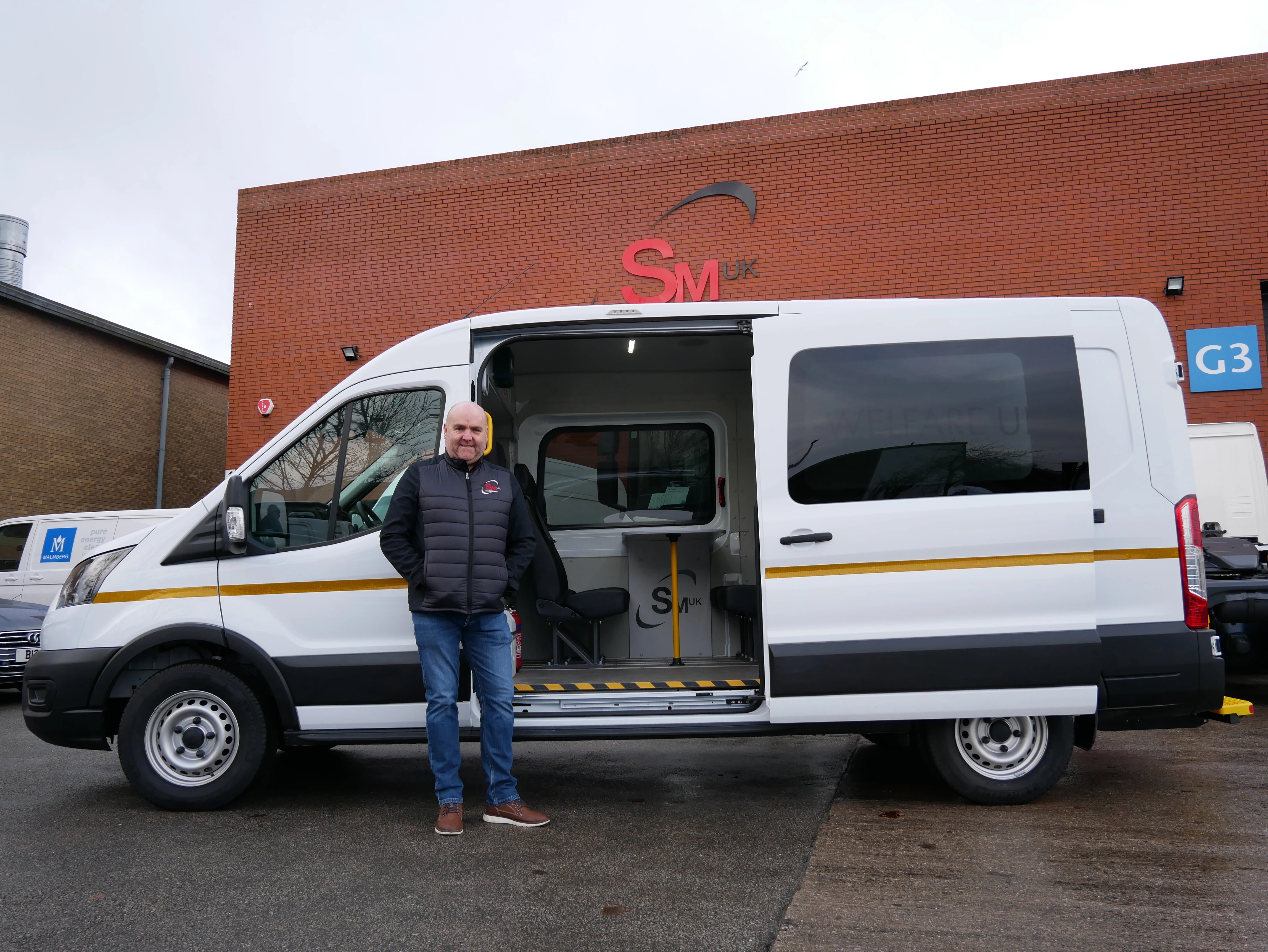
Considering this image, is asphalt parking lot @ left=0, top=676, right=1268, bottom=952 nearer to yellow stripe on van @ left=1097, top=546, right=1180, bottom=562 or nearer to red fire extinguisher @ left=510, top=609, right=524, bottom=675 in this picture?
red fire extinguisher @ left=510, top=609, right=524, bottom=675

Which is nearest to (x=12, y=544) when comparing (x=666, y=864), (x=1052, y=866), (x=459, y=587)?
(x=459, y=587)

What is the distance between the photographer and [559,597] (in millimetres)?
5660

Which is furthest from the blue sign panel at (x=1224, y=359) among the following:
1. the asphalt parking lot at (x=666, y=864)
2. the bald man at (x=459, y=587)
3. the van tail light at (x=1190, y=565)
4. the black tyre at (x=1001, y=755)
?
the bald man at (x=459, y=587)

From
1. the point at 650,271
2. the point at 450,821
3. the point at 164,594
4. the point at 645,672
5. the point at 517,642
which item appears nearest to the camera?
the point at 450,821

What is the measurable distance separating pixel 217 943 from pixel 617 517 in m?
4.47

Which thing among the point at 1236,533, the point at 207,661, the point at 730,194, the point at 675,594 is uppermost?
the point at 730,194

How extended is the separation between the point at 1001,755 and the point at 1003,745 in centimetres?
5

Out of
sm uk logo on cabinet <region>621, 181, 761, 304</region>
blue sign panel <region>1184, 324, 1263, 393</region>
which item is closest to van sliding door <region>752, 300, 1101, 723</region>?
sm uk logo on cabinet <region>621, 181, 761, 304</region>

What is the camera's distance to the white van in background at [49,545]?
1004 cm

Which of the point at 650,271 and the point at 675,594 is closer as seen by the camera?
the point at 675,594

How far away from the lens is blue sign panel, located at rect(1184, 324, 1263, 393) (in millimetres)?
11234

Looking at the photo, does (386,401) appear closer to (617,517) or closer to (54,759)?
(617,517)

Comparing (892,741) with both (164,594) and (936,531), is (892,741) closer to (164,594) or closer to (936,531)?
(936,531)

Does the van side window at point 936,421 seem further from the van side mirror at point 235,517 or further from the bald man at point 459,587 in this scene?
the van side mirror at point 235,517
